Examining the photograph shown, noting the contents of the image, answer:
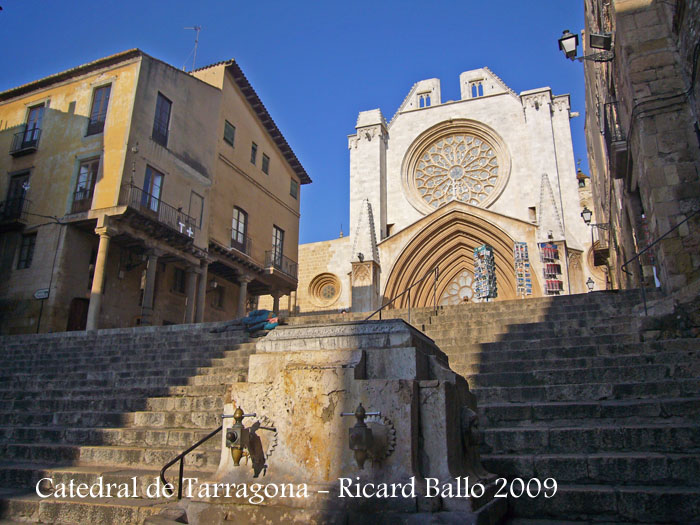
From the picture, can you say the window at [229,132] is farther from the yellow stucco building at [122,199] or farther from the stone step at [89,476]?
the stone step at [89,476]

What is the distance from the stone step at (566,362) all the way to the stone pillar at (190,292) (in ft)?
38.6

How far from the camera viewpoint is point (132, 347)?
33.2 ft

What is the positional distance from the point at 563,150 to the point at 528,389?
16.9 metres

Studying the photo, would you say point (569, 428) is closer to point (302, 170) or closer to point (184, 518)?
point (184, 518)

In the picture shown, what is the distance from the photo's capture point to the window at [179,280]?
59.5 ft

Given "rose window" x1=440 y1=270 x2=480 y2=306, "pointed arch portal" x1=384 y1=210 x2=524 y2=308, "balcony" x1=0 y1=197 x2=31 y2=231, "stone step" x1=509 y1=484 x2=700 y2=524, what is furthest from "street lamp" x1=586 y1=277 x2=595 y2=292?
"balcony" x1=0 y1=197 x2=31 y2=231

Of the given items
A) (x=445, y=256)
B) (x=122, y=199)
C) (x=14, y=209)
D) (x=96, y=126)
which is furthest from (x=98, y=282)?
(x=445, y=256)

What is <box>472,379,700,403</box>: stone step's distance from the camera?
465 centimetres

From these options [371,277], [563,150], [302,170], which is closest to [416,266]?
[371,277]

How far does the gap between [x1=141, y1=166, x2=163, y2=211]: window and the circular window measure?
11.3 metres

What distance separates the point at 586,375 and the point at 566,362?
556 mm

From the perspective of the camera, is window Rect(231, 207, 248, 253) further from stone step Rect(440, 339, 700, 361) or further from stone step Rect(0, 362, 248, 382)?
stone step Rect(440, 339, 700, 361)

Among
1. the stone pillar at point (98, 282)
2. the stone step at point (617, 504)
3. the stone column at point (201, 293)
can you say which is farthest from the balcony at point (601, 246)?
the stone pillar at point (98, 282)

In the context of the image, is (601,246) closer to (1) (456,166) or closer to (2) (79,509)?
→ (1) (456,166)
